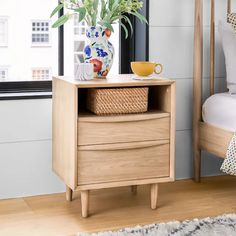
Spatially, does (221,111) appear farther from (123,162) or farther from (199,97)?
(123,162)

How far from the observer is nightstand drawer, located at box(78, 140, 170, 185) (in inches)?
107

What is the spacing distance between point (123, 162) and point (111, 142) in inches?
4.5

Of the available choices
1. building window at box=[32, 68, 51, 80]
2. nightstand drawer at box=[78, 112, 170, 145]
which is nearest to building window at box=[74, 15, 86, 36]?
building window at box=[32, 68, 51, 80]

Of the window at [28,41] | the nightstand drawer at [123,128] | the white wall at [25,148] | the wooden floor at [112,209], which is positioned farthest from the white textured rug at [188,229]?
the window at [28,41]

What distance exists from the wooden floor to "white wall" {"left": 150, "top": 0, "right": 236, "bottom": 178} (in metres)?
0.21

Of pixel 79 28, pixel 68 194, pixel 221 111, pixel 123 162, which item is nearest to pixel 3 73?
pixel 79 28

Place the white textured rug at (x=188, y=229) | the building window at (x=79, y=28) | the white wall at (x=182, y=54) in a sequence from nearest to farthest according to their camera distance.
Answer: the white textured rug at (x=188, y=229)
the white wall at (x=182, y=54)
the building window at (x=79, y=28)

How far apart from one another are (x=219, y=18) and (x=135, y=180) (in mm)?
1145

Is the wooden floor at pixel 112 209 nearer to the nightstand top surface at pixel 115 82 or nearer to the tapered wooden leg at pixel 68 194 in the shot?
the tapered wooden leg at pixel 68 194

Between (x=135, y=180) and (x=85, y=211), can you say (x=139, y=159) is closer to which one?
(x=135, y=180)

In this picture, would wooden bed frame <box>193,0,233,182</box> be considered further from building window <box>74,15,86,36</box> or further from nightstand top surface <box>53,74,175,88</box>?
building window <box>74,15,86,36</box>

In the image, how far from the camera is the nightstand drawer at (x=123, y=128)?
2699 millimetres

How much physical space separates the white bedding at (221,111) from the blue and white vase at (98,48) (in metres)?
0.65

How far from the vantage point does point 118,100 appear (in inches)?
109
